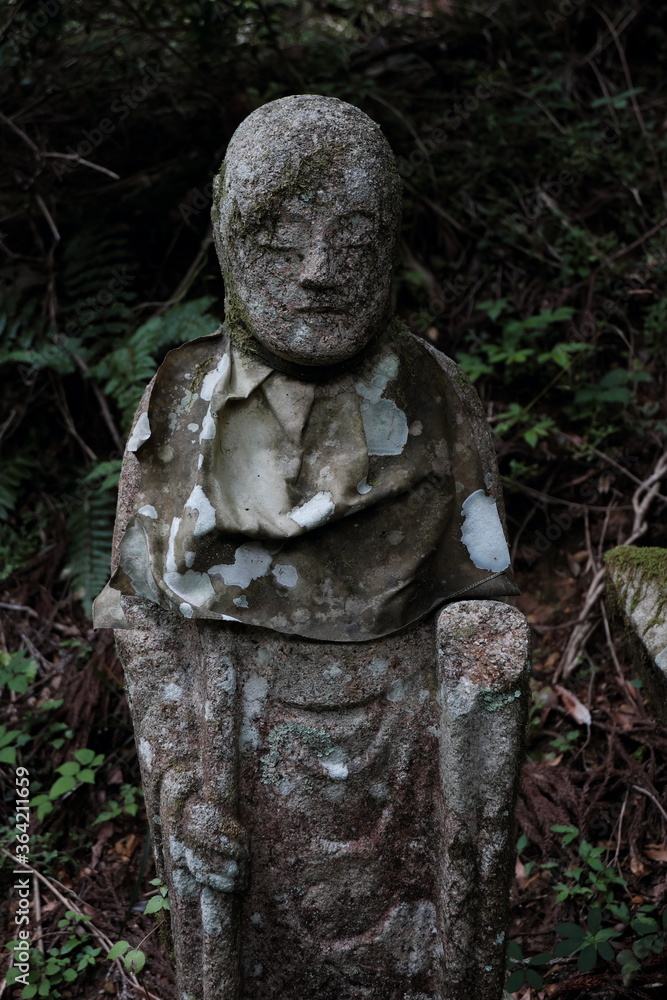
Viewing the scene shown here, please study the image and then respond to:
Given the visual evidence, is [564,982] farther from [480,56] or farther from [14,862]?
[480,56]

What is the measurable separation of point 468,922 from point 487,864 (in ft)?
0.46

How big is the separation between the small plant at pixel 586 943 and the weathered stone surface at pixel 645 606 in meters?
0.60

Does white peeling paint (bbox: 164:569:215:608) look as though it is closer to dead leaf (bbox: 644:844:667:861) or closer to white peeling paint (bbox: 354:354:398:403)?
white peeling paint (bbox: 354:354:398:403)

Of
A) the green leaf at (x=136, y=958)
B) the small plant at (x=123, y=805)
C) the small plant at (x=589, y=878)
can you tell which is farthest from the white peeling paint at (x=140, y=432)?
the small plant at (x=589, y=878)

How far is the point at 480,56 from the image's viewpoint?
19.0 feet

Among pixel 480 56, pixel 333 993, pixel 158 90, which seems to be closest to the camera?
pixel 333 993

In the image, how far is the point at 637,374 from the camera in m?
4.46

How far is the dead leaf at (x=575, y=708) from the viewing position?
12.8 ft

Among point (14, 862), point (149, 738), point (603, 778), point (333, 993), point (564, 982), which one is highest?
point (149, 738)

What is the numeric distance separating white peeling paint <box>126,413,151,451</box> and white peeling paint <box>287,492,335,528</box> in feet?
1.23

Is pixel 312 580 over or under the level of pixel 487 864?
over

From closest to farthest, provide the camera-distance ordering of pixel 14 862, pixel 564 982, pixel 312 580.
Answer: pixel 312 580
pixel 564 982
pixel 14 862

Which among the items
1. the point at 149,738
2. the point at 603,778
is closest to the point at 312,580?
the point at 149,738

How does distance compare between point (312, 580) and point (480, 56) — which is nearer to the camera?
point (312, 580)
